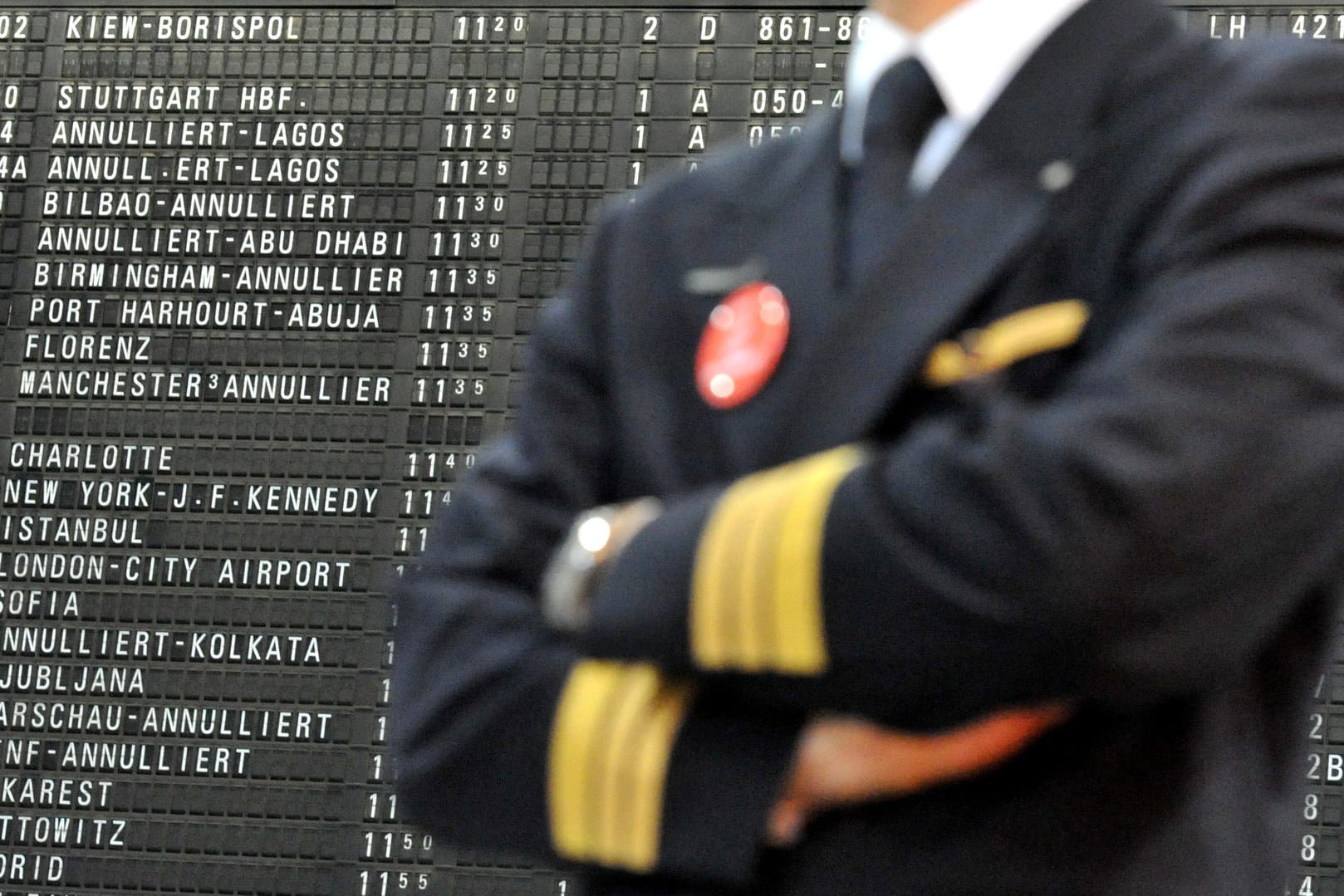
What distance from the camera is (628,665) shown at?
2.40 m

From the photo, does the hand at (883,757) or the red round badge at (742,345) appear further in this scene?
the red round badge at (742,345)

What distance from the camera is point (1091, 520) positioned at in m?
2.13

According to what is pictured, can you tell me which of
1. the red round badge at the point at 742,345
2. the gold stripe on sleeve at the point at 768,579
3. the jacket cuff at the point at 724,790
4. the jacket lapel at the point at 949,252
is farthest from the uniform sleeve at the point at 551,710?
the jacket lapel at the point at 949,252

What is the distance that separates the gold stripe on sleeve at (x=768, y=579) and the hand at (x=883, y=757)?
0.10m

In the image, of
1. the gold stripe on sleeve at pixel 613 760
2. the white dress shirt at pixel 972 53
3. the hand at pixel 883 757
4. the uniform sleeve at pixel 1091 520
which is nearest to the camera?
the uniform sleeve at pixel 1091 520

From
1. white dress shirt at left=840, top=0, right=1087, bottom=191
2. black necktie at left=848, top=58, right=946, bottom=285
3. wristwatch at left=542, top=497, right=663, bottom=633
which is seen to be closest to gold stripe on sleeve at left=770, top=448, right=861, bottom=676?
wristwatch at left=542, top=497, right=663, bottom=633

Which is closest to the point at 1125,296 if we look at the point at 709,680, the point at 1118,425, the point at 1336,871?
the point at 1118,425

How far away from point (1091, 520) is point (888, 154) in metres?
0.65

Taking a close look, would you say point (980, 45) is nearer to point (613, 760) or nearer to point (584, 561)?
point (584, 561)

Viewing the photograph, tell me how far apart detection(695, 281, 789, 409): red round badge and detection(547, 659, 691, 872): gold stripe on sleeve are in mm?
357

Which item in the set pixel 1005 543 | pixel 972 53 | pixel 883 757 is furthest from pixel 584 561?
pixel 972 53

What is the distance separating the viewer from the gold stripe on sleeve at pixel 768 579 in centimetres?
224

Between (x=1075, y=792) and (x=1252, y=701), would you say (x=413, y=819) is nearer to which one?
(x=1075, y=792)

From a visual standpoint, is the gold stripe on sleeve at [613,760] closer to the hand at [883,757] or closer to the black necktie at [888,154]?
the hand at [883,757]
